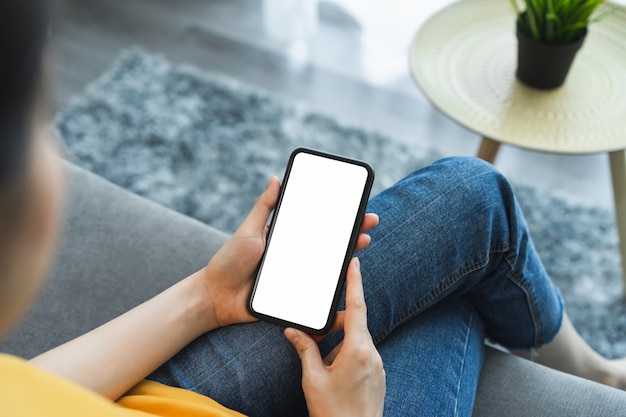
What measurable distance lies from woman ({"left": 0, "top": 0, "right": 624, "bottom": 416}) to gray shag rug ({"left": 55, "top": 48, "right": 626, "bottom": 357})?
522mm

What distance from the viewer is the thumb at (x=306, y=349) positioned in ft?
2.31

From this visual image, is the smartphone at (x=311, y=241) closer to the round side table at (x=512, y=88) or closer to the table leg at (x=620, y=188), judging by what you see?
the round side table at (x=512, y=88)

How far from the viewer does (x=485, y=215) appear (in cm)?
83

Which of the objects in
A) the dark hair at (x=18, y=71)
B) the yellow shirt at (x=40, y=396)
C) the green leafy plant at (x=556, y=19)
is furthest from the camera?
the green leafy plant at (x=556, y=19)

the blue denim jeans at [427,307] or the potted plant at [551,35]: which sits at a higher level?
the potted plant at [551,35]

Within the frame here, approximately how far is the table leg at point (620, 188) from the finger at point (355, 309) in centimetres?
71

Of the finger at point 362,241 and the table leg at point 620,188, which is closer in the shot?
the finger at point 362,241

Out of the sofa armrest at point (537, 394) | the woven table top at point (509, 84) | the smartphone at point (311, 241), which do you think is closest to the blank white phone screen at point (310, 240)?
the smartphone at point (311, 241)

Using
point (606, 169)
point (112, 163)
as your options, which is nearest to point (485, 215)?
point (606, 169)

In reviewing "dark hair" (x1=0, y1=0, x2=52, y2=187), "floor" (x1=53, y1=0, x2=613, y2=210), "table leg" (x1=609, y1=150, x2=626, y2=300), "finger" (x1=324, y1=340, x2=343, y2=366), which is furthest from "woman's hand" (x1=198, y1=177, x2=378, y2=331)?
"floor" (x1=53, y1=0, x2=613, y2=210)

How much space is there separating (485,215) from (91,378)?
49 centimetres

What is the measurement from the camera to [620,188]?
1.25m

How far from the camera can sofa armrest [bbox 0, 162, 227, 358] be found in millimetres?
911

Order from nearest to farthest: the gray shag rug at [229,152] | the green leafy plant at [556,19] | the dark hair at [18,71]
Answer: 1. the dark hair at [18,71]
2. the green leafy plant at [556,19]
3. the gray shag rug at [229,152]
